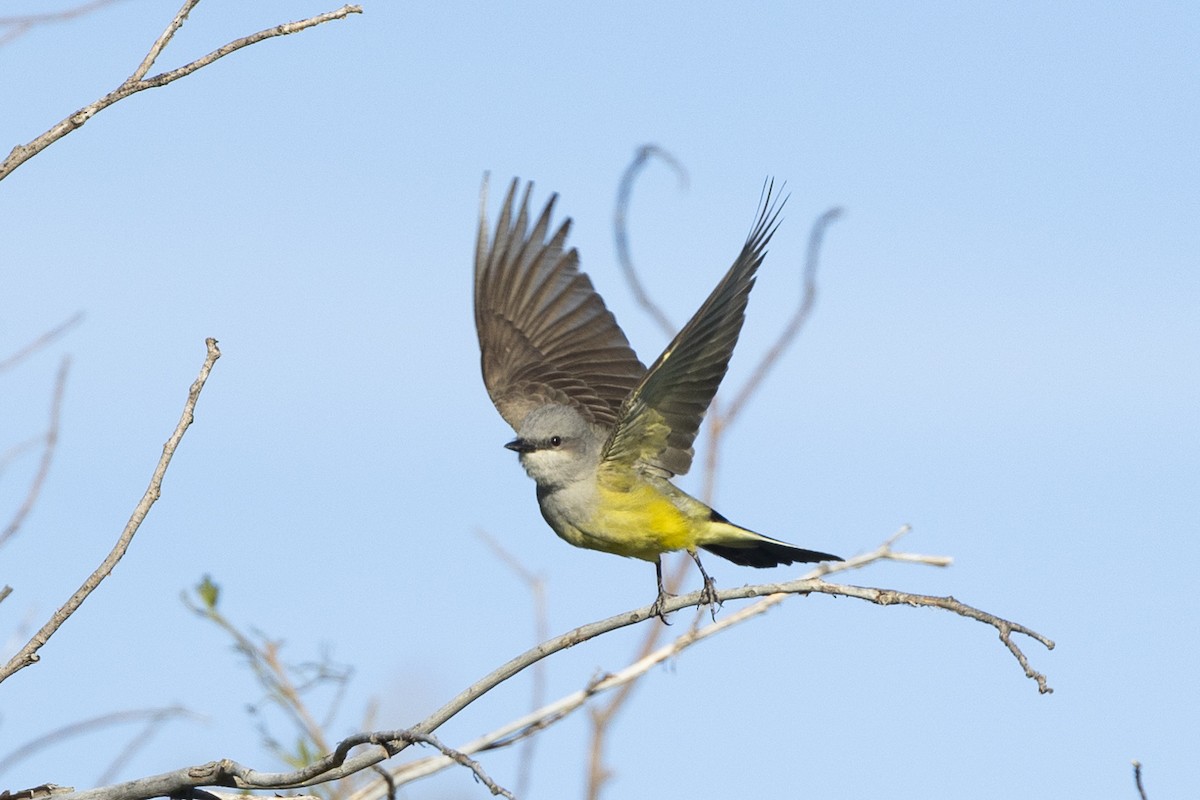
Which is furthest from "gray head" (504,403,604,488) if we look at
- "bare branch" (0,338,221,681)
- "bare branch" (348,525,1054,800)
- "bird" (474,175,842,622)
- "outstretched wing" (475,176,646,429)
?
"bare branch" (0,338,221,681)

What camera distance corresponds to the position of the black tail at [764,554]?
5688 mm

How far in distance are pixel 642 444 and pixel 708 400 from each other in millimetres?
335

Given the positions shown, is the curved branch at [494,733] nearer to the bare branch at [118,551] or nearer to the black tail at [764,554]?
the bare branch at [118,551]

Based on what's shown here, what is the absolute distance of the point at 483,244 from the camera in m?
6.93

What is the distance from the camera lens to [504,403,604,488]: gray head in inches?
220

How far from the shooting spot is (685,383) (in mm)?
5387

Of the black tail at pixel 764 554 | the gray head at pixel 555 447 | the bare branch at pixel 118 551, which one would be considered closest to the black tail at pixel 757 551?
the black tail at pixel 764 554

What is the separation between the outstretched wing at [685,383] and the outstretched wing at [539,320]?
1.13 meters

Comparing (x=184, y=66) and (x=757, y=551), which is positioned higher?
(x=184, y=66)

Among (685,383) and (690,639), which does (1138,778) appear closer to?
(690,639)

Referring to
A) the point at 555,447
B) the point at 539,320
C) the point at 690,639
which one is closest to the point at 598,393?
the point at 539,320

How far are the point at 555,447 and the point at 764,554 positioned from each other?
38.3 inches

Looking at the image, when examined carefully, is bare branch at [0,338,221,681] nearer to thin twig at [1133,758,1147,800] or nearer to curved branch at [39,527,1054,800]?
curved branch at [39,527,1054,800]

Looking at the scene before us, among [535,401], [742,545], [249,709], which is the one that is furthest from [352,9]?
[535,401]
